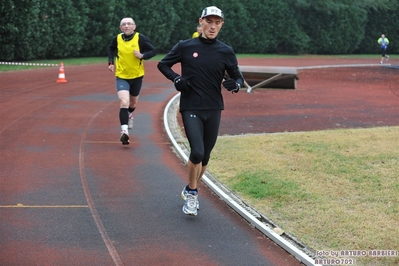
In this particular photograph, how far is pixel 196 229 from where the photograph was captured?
7.33 meters

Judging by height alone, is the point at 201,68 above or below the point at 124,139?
above

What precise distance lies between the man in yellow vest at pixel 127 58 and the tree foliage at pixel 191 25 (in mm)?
18242

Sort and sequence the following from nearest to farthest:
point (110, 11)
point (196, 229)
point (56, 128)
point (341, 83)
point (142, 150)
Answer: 1. point (196, 229)
2. point (142, 150)
3. point (56, 128)
4. point (341, 83)
5. point (110, 11)

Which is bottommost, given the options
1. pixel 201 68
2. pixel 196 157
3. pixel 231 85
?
pixel 196 157

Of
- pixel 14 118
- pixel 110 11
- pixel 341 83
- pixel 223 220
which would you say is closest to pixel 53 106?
pixel 14 118

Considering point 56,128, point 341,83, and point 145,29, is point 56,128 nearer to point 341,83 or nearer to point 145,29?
point 341,83

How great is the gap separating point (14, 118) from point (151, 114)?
3.44 m

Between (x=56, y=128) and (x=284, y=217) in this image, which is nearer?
(x=284, y=217)

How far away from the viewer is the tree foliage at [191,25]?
30.8 m

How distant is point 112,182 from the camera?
30.5ft

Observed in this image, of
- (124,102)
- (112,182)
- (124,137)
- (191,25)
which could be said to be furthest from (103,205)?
(191,25)

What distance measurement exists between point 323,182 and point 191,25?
117 feet

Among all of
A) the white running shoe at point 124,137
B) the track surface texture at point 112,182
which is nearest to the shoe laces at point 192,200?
the track surface texture at point 112,182

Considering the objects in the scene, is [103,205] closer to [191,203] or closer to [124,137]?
[191,203]
